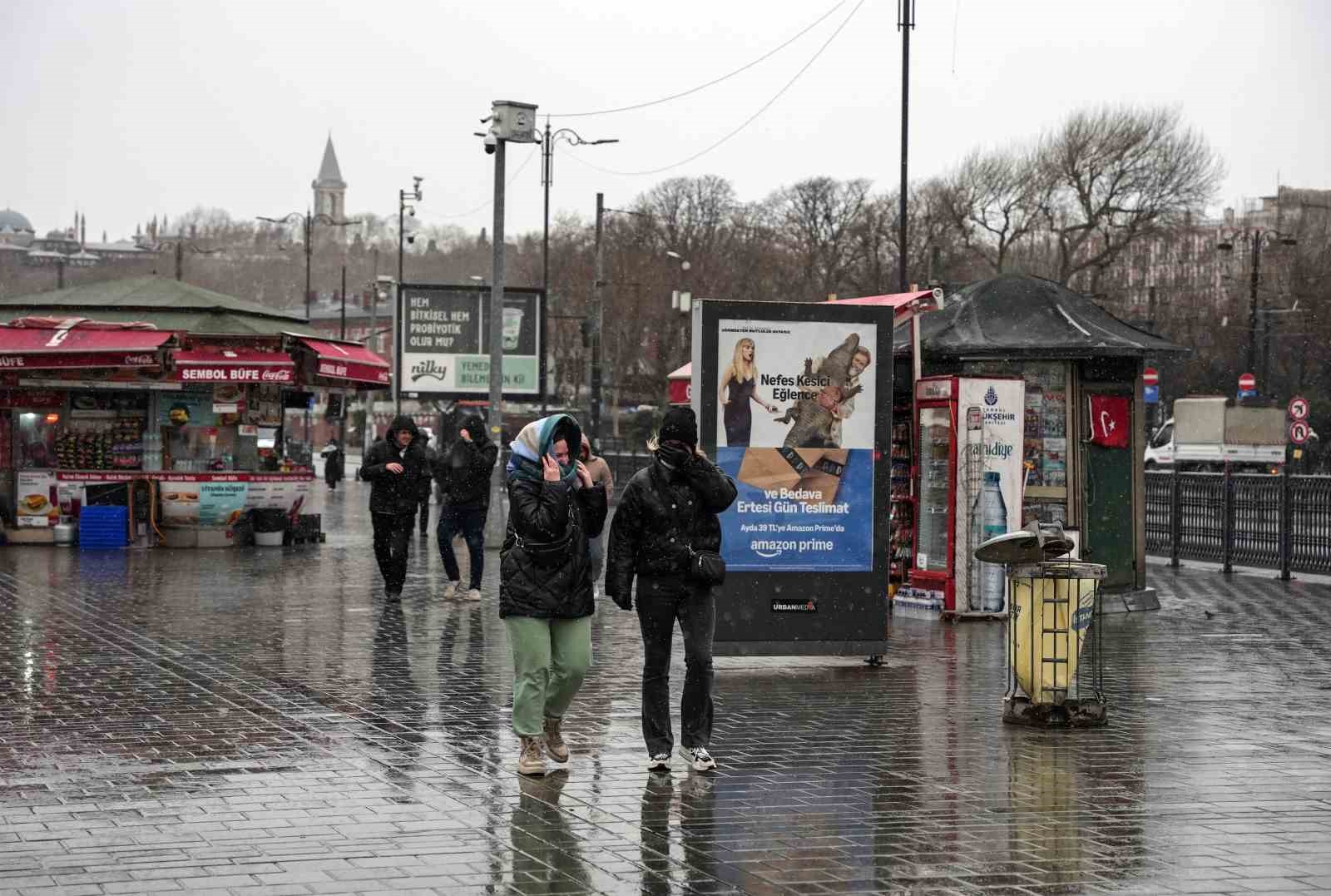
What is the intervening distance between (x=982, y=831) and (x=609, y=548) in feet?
8.09

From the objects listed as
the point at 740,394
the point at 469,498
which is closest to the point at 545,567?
the point at 740,394

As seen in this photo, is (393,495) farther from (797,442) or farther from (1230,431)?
(1230,431)

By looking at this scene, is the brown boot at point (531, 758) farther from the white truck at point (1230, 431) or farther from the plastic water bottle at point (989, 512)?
the white truck at point (1230, 431)

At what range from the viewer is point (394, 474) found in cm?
1712

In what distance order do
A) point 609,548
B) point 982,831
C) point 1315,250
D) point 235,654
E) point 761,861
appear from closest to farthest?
point 761,861 → point 982,831 → point 609,548 → point 235,654 → point 1315,250

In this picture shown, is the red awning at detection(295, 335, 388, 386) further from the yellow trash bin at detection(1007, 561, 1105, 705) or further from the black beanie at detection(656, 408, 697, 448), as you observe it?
the black beanie at detection(656, 408, 697, 448)

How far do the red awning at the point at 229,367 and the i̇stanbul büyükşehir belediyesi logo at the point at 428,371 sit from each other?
26.7 feet

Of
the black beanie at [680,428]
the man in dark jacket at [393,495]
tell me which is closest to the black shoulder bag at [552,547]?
the black beanie at [680,428]

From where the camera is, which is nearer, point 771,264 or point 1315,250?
point 1315,250

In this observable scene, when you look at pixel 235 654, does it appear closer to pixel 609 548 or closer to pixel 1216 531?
pixel 609 548

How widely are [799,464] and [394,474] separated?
6302 mm

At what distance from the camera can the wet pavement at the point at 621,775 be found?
6.47 meters

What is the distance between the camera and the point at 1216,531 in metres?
23.7

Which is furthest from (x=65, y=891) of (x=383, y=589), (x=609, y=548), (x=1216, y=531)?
(x=1216, y=531)
